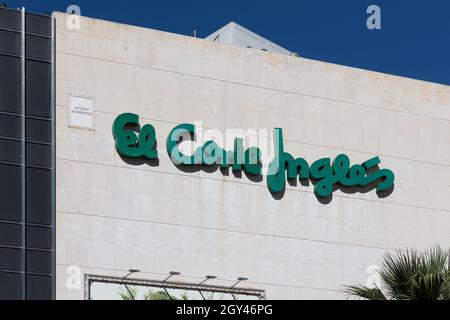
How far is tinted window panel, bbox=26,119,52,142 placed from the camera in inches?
1966

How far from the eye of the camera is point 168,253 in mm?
51656

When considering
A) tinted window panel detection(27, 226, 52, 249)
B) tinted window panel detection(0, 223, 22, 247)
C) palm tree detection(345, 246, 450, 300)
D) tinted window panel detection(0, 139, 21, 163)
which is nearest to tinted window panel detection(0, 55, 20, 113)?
tinted window panel detection(0, 139, 21, 163)

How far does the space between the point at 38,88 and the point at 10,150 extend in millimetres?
2552

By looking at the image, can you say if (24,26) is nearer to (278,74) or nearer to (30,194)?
(30,194)

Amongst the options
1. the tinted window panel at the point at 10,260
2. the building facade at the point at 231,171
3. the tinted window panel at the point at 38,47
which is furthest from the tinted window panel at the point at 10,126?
the tinted window panel at the point at 10,260

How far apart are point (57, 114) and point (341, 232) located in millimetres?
12284

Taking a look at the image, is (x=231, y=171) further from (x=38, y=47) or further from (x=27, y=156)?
(x=38, y=47)

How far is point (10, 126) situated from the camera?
1948 inches

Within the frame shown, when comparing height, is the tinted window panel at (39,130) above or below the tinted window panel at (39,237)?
above

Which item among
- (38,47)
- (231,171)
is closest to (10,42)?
(38,47)

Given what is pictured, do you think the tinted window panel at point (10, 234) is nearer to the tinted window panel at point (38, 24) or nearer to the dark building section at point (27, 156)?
the dark building section at point (27, 156)

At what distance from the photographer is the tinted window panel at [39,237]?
161 feet

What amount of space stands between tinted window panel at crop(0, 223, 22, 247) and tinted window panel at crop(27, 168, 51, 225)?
62 centimetres

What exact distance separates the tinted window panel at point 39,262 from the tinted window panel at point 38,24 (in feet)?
25.5
